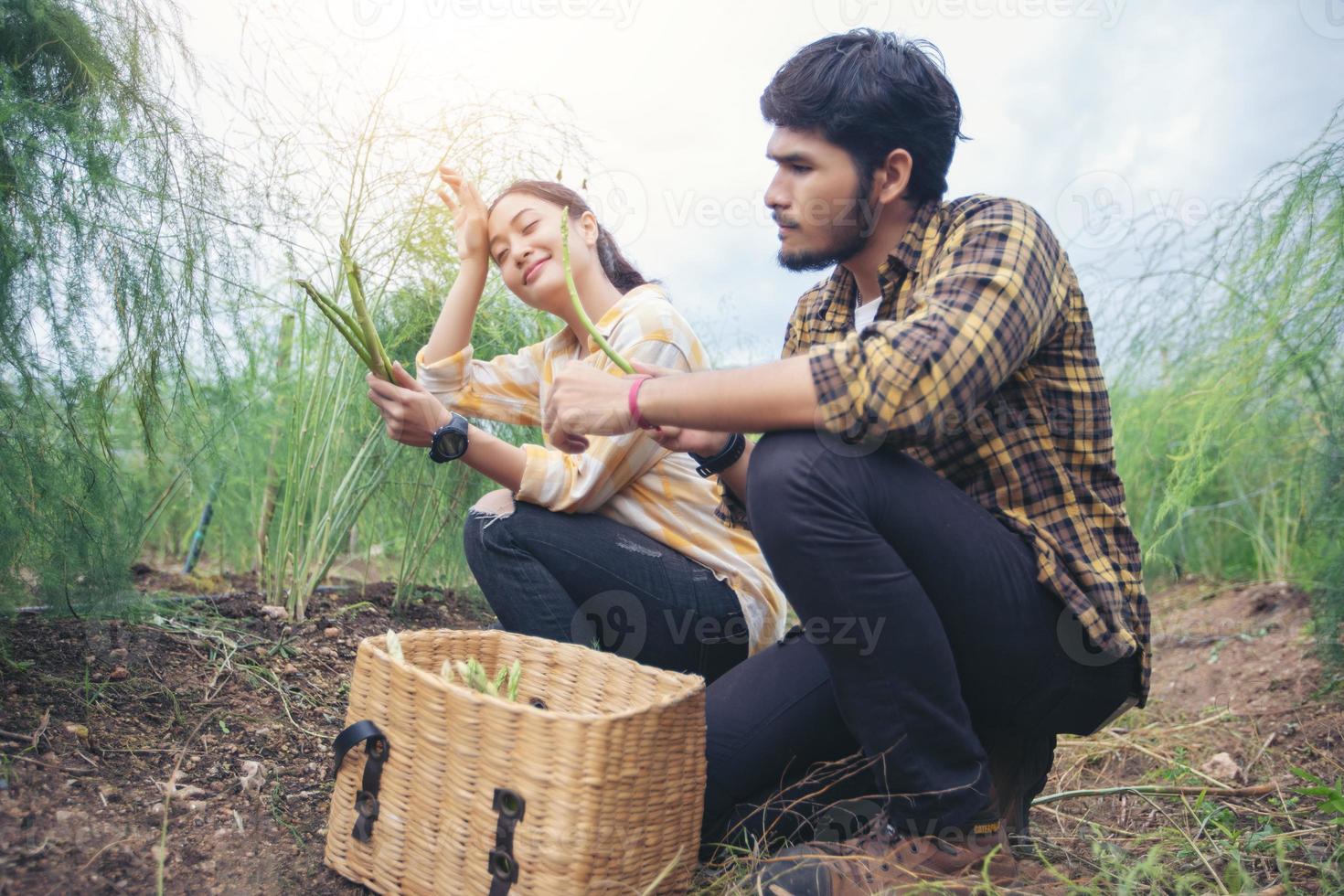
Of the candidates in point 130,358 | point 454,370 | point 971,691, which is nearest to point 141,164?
point 130,358

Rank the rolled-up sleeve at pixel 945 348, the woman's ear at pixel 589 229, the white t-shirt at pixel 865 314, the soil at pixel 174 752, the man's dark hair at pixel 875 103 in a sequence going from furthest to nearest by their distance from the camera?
the woman's ear at pixel 589 229
the white t-shirt at pixel 865 314
the man's dark hair at pixel 875 103
the soil at pixel 174 752
the rolled-up sleeve at pixel 945 348

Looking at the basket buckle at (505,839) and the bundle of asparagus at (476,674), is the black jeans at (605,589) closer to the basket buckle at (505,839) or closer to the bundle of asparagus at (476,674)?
the bundle of asparagus at (476,674)

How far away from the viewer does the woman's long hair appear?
6.58ft

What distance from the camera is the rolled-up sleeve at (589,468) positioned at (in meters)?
1.76

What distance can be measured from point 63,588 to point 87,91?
87 cm

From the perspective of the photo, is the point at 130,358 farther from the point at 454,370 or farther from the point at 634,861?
the point at 634,861

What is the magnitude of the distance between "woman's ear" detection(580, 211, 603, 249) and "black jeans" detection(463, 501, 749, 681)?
22.3 inches

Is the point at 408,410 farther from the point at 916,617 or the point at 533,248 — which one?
the point at 916,617

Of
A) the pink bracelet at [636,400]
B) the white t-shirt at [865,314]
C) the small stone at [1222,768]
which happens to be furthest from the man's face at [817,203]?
the small stone at [1222,768]

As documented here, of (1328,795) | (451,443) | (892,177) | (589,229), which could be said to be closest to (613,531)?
(451,443)

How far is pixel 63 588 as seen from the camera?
184 cm

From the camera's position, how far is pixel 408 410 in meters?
1.81

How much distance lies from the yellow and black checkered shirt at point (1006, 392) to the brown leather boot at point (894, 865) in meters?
0.31

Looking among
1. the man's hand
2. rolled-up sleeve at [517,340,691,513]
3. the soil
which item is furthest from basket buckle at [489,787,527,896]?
the man's hand
